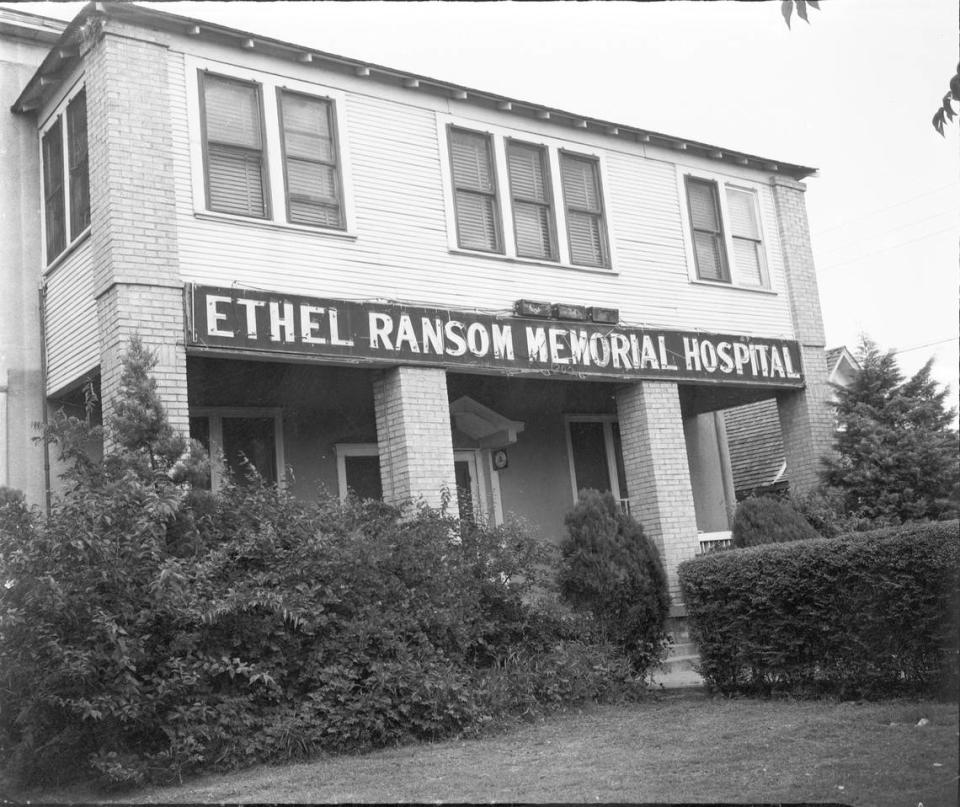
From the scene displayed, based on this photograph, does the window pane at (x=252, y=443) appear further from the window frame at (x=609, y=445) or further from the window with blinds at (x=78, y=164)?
the window frame at (x=609, y=445)

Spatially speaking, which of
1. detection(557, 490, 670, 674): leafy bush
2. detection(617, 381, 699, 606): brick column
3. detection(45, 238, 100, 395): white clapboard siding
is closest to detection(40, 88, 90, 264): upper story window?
detection(45, 238, 100, 395): white clapboard siding

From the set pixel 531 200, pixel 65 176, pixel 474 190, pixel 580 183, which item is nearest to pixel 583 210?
pixel 580 183

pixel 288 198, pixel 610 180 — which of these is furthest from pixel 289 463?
pixel 610 180

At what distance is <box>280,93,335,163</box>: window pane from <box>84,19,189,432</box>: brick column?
1.49 meters

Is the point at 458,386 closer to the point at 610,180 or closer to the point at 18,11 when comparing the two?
the point at 610,180

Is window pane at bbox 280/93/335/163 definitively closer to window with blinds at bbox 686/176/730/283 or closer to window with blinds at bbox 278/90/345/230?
window with blinds at bbox 278/90/345/230

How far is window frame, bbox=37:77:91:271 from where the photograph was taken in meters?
12.2

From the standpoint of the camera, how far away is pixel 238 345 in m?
11.6

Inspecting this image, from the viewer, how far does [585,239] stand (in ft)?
50.3

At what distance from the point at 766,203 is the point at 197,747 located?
42.8 ft

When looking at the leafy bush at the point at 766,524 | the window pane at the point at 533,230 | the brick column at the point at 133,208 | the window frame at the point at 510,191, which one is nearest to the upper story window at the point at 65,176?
the brick column at the point at 133,208

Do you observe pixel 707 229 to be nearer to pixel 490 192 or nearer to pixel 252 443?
pixel 490 192

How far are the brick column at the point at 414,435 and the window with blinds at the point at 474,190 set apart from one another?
6.89ft

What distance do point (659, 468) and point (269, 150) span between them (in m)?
6.71
